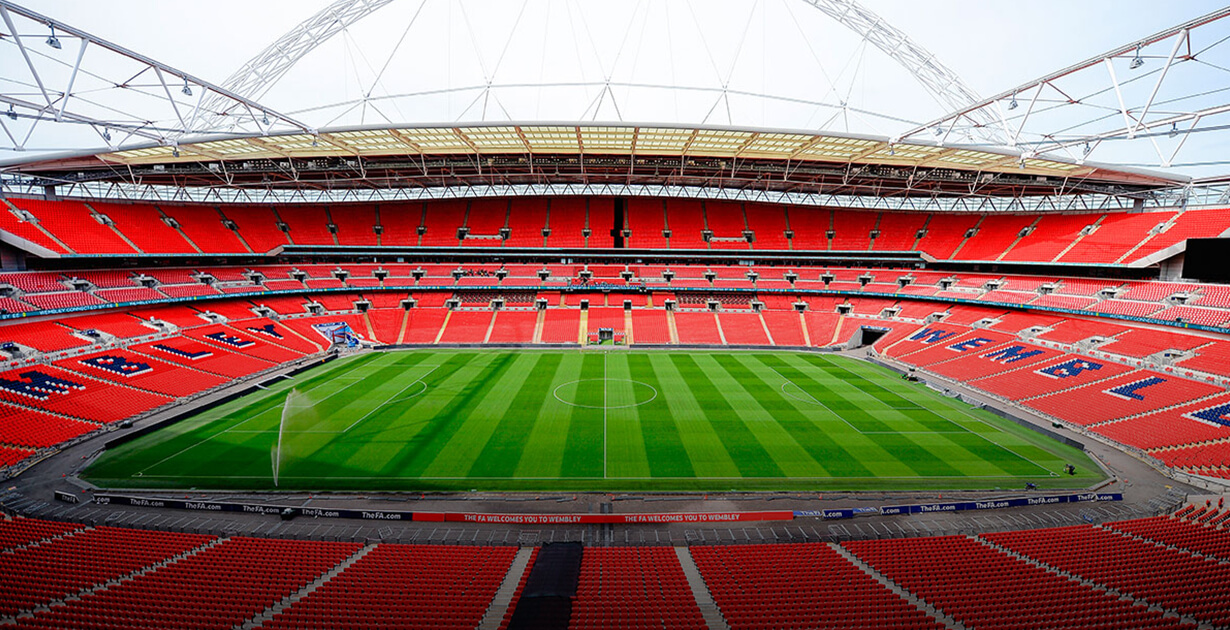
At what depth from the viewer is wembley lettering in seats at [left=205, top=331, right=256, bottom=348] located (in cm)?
2968

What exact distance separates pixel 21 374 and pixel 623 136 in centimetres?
3116

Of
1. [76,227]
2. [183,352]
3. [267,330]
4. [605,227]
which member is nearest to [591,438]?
[183,352]

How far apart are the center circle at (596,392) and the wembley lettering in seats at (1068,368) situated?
69.3ft

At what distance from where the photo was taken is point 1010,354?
28.0m

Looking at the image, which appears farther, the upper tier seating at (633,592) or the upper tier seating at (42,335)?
the upper tier seating at (42,335)

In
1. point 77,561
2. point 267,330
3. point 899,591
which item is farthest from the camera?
point 267,330

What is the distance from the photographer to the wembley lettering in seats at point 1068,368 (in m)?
24.3

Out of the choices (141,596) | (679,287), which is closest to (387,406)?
(141,596)

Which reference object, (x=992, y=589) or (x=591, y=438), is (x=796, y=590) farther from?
(x=591, y=438)

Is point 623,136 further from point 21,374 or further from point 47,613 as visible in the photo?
point 21,374

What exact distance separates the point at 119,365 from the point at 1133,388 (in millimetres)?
49779

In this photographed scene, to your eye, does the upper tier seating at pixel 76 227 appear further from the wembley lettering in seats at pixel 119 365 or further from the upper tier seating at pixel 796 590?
the upper tier seating at pixel 796 590

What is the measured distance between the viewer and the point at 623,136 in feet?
92.8

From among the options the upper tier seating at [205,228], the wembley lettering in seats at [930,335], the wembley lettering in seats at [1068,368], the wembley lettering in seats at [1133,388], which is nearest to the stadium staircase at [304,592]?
the wembley lettering in seats at [1133,388]
